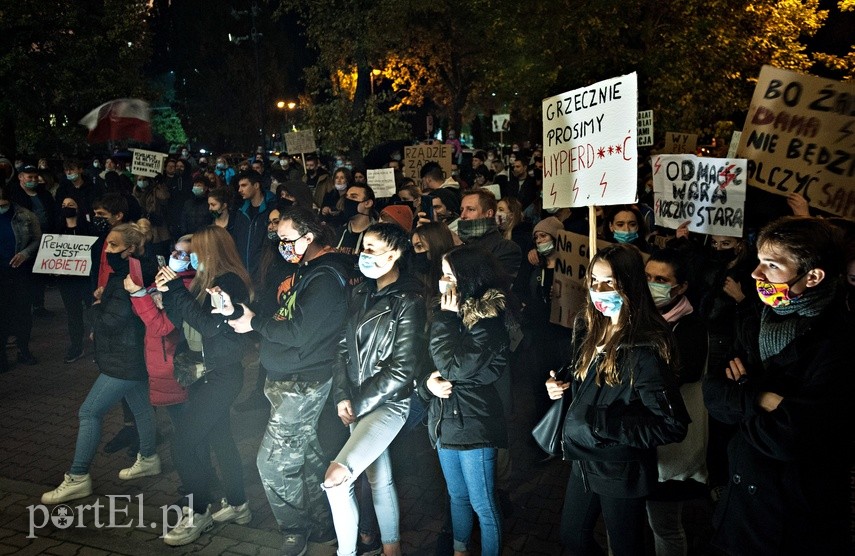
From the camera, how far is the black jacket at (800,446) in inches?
113

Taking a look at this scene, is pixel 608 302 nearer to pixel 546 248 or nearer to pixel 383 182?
pixel 546 248

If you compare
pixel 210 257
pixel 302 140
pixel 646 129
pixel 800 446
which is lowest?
pixel 800 446

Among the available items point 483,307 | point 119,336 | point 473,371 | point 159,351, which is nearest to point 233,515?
point 159,351

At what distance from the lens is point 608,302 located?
3455 millimetres

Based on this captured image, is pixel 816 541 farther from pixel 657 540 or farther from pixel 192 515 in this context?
pixel 192 515

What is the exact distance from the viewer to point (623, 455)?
10.9ft

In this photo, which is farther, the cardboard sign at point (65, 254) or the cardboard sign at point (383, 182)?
the cardboard sign at point (383, 182)

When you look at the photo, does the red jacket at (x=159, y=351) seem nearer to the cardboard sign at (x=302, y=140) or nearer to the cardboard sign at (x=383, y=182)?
the cardboard sign at (x=383, y=182)

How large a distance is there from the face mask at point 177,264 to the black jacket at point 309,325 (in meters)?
0.88

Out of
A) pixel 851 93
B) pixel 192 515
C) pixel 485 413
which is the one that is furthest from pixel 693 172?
pixel 192 515

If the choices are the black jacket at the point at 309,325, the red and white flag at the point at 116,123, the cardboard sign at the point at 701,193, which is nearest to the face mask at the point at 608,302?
the black jacket at the point at 309,325

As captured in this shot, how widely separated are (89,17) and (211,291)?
22.0 m

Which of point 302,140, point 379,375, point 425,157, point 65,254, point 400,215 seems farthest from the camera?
point 302,140

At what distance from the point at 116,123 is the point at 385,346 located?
1260 centimetres
